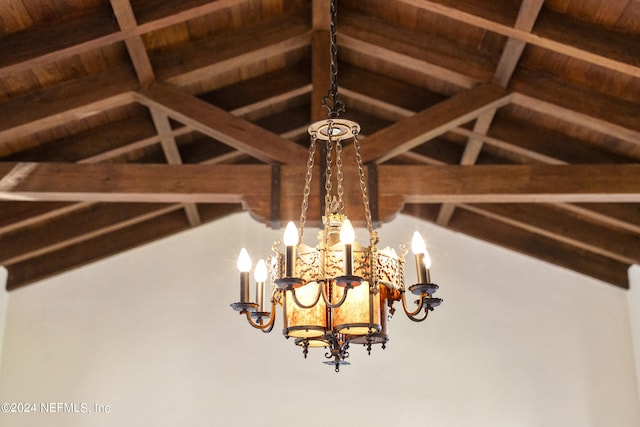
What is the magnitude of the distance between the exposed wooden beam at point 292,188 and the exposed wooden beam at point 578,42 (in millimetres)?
834

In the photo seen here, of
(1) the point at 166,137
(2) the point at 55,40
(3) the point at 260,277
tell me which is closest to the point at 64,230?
(1) the point at 166,137

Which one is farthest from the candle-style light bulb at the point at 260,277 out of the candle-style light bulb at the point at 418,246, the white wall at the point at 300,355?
the white wall at the point at 300,355

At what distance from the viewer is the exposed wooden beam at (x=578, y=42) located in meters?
4.09

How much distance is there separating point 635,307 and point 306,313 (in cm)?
458

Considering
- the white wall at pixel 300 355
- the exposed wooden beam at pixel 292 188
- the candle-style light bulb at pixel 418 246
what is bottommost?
the candle-style light bulb at pixel 418 246

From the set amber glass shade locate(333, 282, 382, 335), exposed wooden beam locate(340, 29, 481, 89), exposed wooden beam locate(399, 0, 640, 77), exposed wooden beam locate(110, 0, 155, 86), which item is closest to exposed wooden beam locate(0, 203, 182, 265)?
exposed wooden beam locate(110, 0, 155, 86)

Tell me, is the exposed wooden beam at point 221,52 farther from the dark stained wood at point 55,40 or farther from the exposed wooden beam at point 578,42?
the exposed wooden beam at point 578,42

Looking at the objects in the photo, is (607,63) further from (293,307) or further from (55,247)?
(55,247)

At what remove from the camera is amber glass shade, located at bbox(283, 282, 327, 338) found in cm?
296

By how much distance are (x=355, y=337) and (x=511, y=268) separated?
13.6 ft

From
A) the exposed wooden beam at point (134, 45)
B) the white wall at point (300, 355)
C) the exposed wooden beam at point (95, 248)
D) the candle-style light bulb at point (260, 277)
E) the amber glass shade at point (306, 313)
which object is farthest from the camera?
the exposed wooden beam at point (95, 248)

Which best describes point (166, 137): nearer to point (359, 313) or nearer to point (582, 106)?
point (582, 106)

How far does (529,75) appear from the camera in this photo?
479 centimetres

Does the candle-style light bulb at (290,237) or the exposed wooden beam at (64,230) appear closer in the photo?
the candle-style light bulb at (290,237)
